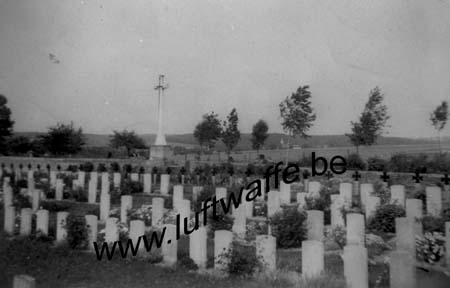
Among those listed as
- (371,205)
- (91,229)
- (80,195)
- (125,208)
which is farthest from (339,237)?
(80,195)

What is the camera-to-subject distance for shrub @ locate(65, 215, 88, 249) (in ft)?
23.7

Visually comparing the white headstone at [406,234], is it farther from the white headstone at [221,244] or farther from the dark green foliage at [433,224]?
the white headstone at [221,244]

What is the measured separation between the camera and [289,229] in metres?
7.58

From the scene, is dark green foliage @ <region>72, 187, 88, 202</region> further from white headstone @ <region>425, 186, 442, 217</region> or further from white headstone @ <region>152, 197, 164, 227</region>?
white headstone @ <region>425, 186, 442, 217</region>

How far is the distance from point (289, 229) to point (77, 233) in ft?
12.8

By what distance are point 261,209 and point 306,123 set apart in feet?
32.3

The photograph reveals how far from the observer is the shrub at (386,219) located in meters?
8.52

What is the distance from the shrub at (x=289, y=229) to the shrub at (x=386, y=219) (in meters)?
1.80

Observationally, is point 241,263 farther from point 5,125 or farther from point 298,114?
point 5,125

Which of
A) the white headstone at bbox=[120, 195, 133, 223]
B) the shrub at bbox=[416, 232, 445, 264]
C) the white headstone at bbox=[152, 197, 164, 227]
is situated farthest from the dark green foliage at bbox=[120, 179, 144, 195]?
the shrub at bbox=[416, 232, 445, 264]

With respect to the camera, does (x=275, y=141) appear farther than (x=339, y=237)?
Answer: Yes

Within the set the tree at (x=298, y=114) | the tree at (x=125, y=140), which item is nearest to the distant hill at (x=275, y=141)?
the tree at (x=125, y=140)

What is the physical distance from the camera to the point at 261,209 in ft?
35.3

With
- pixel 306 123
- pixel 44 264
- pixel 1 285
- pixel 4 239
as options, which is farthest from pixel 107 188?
pixel 306 123
